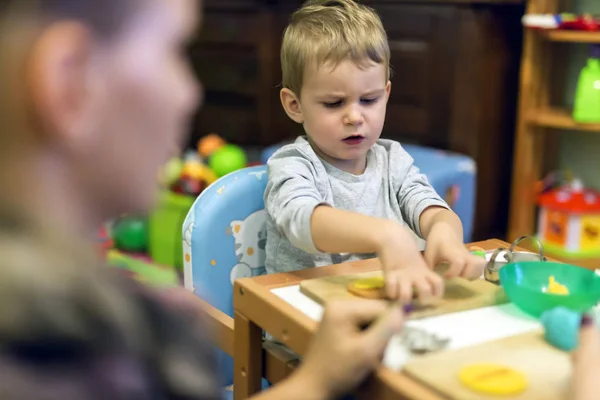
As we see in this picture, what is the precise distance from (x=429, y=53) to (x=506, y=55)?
275mm

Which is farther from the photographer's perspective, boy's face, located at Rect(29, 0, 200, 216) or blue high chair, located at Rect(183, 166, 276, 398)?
blue high chair, located at Rect(183, 166, 276, 398)

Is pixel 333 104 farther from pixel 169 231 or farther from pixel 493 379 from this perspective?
pixel 169 231

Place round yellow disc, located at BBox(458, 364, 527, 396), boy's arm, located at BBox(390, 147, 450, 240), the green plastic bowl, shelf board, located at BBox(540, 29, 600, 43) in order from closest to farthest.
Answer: round yellow disc, located at BBox(458, 364, 527, 396), the green plastic bowl, boy's arm, located at BBox(390, 147, 450, 240), shelf board, located at BBox(540, 29, 600, 43)

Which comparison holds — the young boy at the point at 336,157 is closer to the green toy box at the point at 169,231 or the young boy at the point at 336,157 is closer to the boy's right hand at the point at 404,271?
the boy's right hand at the point at 404,271

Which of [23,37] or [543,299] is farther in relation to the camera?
[543,299]

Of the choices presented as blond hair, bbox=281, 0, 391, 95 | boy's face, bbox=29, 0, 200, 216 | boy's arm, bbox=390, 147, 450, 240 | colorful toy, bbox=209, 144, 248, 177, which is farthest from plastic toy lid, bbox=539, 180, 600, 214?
boy's face, bbox=29, 0, 200, 216

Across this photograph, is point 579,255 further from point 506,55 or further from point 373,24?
point 373,24

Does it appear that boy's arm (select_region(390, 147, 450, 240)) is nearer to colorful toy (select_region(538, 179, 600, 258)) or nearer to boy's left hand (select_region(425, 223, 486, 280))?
boy's left hand (select_region(425, 223, 486, 280))

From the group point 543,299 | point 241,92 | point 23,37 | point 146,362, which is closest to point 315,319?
point 543,299

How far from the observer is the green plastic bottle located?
7.51ft

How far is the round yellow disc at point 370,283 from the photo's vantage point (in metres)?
0.82

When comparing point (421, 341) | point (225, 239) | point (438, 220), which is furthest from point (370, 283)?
point (225, 239)

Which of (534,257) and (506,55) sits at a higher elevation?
(506,55)

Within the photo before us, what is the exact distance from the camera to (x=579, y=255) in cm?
241
